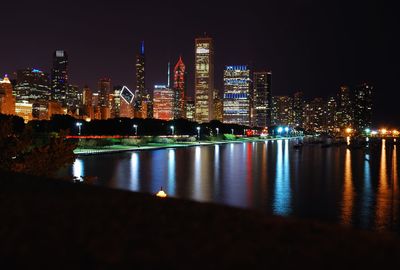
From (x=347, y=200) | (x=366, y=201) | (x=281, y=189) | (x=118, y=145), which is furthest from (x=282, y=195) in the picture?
(x=118, y=145)

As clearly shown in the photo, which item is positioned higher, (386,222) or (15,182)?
(15,182)

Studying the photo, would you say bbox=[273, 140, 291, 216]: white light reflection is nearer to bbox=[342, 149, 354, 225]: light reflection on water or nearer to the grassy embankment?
bbox=[342, 149, 354, 225]: light reflection on water

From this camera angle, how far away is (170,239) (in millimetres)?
5867

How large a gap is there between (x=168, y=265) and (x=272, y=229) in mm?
1641

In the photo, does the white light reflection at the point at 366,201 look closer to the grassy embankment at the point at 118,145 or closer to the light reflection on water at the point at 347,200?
the light reflection on water at the point at 347,200

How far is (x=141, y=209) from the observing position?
7320mm

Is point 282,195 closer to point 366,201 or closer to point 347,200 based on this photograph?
point 347,200

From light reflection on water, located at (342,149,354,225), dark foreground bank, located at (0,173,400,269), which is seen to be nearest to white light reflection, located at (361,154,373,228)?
light reflection on water, located at (342,149,354,225)

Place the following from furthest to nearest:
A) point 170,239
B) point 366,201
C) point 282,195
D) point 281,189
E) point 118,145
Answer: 1. point 118,145
2. point 281,189
3. point 282,195
4. point 366,201
5. point 170,239

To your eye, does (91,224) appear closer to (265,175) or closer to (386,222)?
(386,222)

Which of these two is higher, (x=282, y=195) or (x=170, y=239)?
(x=170, y=239)

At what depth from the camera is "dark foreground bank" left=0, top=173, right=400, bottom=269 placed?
5199 mm

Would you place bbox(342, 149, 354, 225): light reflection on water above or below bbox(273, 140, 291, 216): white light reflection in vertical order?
below

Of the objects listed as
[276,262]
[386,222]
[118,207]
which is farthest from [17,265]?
[386,222]
